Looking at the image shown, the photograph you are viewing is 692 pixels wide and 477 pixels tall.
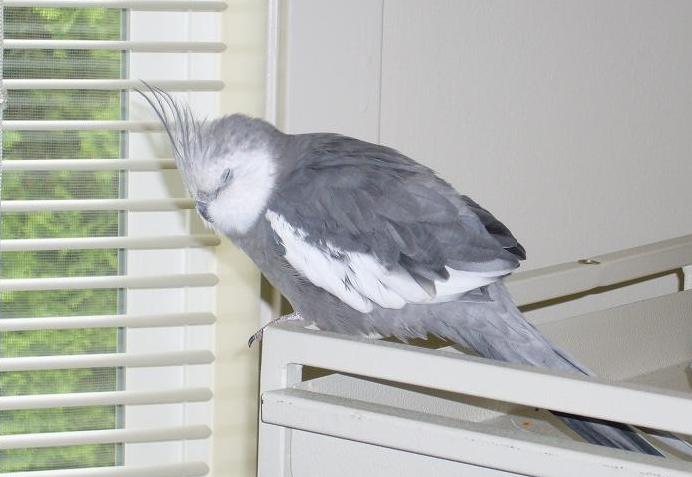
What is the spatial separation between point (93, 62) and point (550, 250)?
0.77m

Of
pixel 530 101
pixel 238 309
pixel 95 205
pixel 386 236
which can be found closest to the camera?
pixel 386 236

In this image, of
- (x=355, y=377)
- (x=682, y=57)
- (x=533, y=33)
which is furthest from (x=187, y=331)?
(x=682, y=57)

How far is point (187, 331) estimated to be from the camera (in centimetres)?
147

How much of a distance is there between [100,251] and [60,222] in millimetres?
67

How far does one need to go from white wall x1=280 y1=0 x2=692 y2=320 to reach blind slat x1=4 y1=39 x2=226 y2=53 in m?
0.14

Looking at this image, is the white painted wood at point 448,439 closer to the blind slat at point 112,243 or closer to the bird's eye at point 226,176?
the bird's eye at point 226,176

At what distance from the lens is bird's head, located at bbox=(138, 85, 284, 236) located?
103 centimetres

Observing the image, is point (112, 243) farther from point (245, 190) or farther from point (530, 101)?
point (530, 101)

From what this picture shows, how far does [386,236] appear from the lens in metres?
0.99

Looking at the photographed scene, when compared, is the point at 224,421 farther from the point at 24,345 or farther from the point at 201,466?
the point at 24,345

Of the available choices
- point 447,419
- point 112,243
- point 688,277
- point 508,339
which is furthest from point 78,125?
point 688,277

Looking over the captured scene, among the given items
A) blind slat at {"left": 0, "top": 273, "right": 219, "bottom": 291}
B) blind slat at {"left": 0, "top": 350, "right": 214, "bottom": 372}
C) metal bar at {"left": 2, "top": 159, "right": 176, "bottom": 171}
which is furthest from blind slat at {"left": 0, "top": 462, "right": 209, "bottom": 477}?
metal bar at {"left": 2, "top": 159, "right": 176, "bottom": 171}

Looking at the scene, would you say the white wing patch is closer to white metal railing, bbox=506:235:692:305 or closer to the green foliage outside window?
white metal railing, bbox=506:235:692:305

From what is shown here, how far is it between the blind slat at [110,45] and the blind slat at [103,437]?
491 mm
